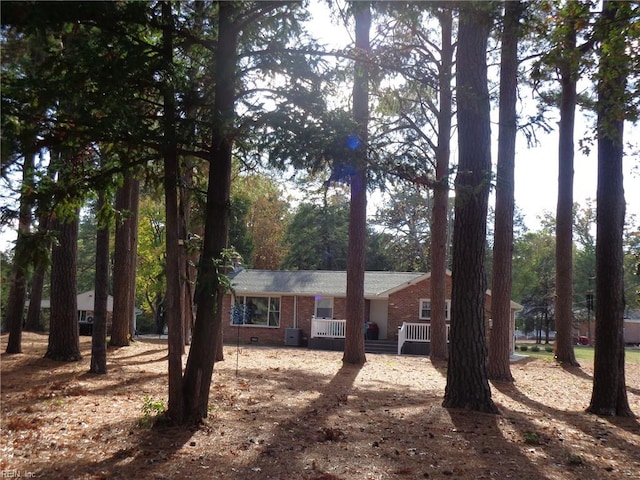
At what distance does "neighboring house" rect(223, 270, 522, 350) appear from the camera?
26.2 m

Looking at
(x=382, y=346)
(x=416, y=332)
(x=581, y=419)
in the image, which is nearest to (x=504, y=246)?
(x=581, y=419)

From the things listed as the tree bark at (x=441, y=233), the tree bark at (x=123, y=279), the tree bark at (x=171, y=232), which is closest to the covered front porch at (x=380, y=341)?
the tree bark at (x=441, y=233)

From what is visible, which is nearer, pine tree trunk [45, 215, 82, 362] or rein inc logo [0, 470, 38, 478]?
rein inc logo [0, 470, 38, 478]

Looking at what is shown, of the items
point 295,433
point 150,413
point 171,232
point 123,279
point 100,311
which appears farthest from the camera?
point 123,279

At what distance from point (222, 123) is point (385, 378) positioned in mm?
8410

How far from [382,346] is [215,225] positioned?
18127 millimetres

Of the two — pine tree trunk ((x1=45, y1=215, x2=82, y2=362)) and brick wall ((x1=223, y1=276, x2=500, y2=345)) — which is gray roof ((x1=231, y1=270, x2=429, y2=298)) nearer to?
brick wall ((x1=223, y1=276, x2=500, y2=345))

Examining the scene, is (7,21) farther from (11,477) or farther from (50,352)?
(50,352)

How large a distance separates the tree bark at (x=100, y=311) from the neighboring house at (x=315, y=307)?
523 inches

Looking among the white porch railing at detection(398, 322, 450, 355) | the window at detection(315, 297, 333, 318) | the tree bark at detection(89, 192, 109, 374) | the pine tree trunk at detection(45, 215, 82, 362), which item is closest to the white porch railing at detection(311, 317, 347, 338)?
the window at detection(315, 297, 333, 318)

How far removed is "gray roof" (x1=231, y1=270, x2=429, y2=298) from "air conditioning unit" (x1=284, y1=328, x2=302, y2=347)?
69.8 inches

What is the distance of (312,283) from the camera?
93.5ft

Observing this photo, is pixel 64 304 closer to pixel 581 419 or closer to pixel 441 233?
pixel 581 419

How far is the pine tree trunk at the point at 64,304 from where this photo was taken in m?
13.3
